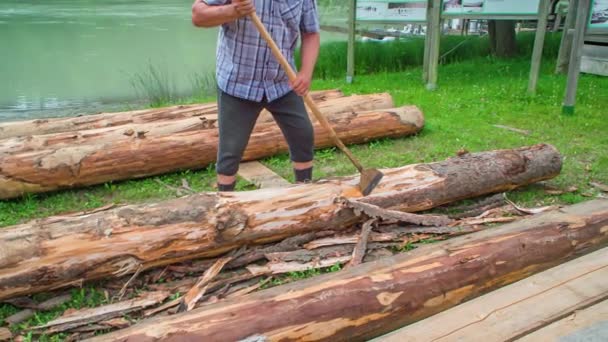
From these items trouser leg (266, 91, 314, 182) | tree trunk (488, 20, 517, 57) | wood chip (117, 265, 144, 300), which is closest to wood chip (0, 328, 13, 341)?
wood chip (117, 265, 144, 300)

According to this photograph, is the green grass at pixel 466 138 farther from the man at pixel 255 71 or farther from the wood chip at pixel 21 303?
the wood chip at pixel 21 303

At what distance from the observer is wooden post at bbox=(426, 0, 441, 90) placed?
27.5ft

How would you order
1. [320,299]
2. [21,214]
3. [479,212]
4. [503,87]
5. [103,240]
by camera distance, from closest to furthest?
[320,299] < [103,240] < [479,212] < [21,214] < [503,87]

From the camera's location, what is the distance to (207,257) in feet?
10.2

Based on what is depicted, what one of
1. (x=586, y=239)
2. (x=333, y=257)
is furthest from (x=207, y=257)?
(x=586, y=239)

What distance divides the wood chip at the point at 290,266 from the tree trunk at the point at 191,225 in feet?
0.65

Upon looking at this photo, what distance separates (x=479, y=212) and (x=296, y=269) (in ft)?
5.00

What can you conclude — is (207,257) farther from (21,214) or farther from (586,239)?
(586,239)

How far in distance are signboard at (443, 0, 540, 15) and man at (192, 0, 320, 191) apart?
17.7ft

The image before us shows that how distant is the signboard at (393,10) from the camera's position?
29.7 feet

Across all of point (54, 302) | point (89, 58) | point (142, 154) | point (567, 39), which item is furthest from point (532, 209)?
point (89, 58)

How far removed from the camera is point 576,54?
254 inches

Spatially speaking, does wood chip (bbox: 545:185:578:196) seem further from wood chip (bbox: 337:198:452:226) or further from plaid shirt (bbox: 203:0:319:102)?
plaid shirt (bbox: 203:0:319:102)

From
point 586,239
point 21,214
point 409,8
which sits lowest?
point 21,214
